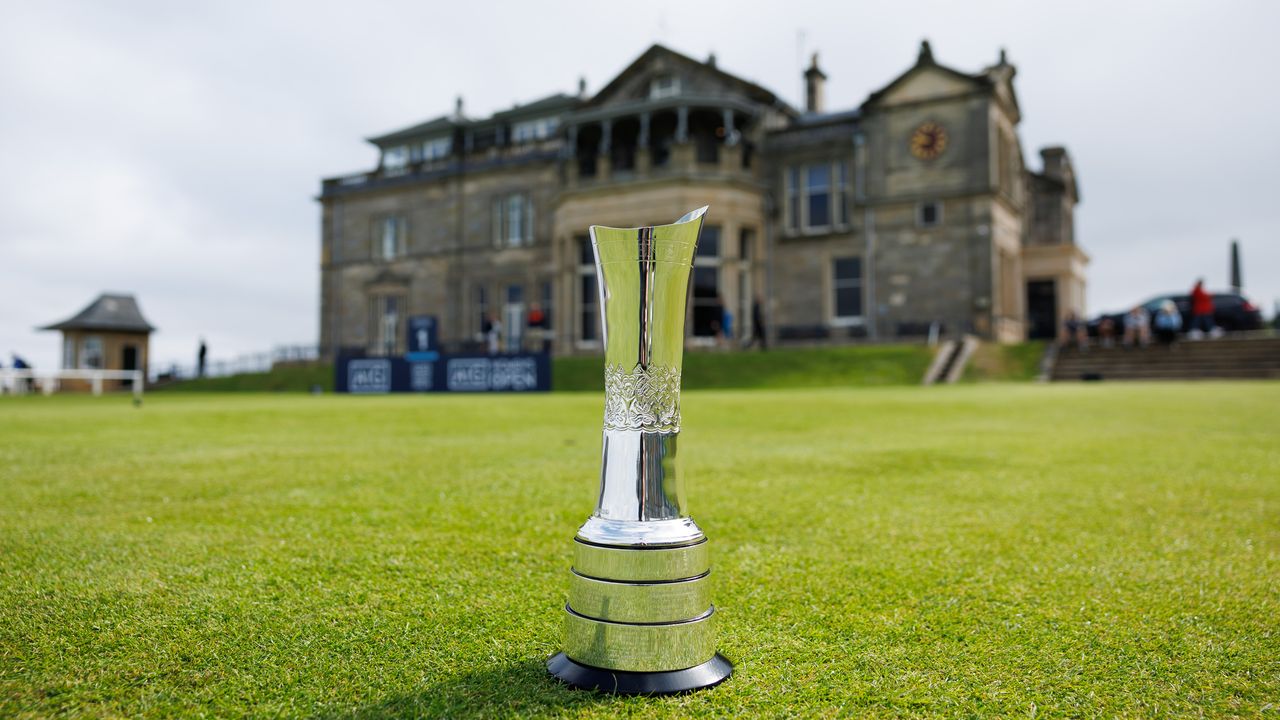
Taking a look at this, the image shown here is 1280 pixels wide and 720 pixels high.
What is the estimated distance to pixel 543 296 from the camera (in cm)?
3669

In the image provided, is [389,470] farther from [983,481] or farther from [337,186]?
[337,186]

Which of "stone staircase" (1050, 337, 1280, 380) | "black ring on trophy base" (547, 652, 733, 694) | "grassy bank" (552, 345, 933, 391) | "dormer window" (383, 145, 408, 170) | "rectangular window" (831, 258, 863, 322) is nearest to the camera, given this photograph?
"black ring on trophy base" (547, 652, 733, 694)

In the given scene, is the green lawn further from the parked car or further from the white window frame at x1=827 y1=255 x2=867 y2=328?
the white window frame at x1=827 y1=255 x2=867 y2=328

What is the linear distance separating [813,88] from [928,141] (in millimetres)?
8660

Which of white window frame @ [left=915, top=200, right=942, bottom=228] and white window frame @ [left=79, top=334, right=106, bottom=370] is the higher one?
white window frame @ [left=915, top=200, right=942, bottom=228]

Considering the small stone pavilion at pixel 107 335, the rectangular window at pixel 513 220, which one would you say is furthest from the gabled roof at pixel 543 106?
the small stone pavilion at pixel 107 335

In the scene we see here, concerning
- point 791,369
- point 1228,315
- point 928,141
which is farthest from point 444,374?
point 1228,315

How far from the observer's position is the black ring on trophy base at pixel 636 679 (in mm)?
1802

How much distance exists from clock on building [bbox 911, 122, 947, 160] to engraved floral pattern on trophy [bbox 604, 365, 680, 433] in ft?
101

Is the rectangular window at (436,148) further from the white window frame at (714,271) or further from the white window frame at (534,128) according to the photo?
the white window frame at (714,271)

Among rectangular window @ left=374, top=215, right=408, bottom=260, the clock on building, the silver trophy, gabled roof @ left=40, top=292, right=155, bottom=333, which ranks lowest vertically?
the silver trophy

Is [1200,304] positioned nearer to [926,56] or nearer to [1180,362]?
[1180,362]

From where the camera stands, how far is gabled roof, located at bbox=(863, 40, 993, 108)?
28.7 metres

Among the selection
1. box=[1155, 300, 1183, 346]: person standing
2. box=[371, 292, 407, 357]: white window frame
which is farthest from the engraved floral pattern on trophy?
box=[371, 292, 407, 357]: white window frame
